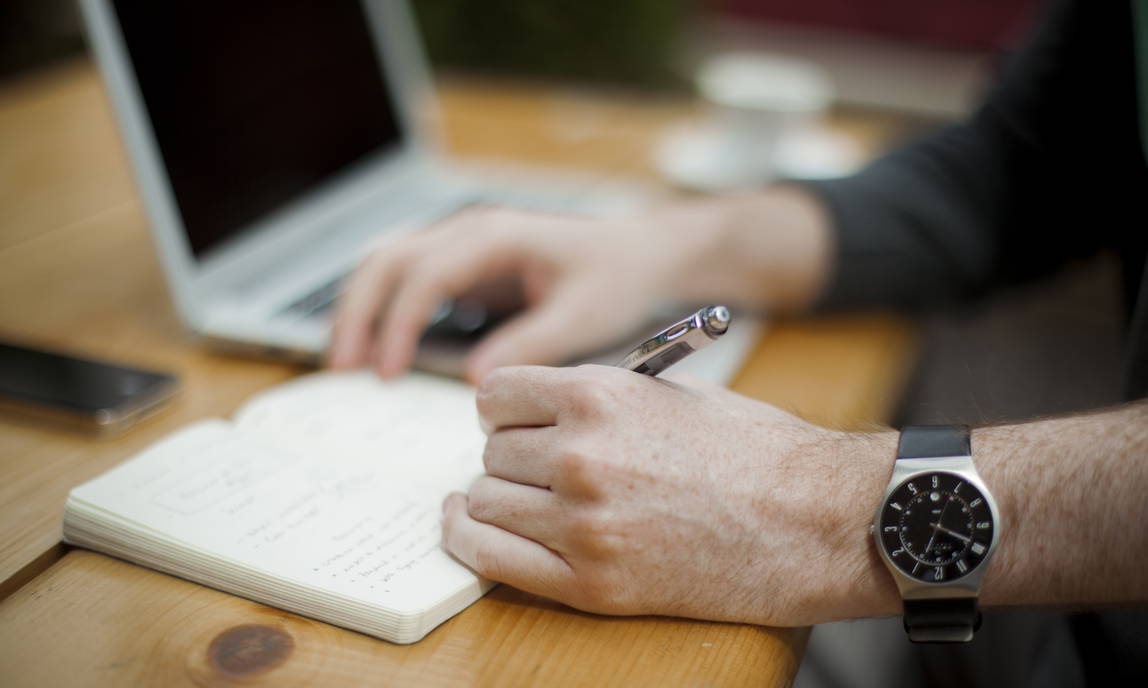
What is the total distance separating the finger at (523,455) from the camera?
1.73 ft

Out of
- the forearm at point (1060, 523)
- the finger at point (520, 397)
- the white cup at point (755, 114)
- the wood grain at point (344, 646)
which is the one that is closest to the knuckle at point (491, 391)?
the finger at point (520, 397)

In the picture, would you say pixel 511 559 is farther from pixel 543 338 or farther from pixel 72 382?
pixel 72 382

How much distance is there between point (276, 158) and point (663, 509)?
0.59 meters

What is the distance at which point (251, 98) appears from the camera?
89 centimetres

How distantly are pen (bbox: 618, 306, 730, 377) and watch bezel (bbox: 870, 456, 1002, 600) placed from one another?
0.44ft

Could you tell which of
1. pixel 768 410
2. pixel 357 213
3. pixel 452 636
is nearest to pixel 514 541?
pixel 452 636

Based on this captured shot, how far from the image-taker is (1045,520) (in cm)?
52

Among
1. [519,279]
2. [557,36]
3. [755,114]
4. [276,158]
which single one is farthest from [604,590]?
[557,36]

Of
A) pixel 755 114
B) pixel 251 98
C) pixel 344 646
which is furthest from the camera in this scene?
pixel 755 114

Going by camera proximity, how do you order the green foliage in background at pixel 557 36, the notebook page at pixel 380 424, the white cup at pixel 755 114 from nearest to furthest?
1. the notebook page at pixel 380 424
2. the white cup at pixel 755 114
3. the green foliage in background at pixel 557 36

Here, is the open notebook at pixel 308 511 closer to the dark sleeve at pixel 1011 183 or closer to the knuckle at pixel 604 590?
the knuckle at pixel 604 590

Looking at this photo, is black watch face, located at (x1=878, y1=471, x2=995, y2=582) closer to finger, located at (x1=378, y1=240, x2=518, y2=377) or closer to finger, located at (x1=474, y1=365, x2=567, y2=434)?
finger, located at (x1=474, y1=365, x2=567, y2=434)

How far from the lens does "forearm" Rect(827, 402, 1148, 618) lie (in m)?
0.51

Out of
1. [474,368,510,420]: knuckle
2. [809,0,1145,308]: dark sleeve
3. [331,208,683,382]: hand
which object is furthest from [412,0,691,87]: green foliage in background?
[474,368,510,420]: knuckle
